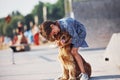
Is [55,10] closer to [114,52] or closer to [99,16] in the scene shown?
[99,16]

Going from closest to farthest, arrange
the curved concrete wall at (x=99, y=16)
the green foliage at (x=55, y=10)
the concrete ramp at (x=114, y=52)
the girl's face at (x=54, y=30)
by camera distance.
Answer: the girl's face at (x=54, y=30) → the concrete ramp at (x=114, y=52) → the curved concrete wall at (x=99, y=16) → the green foliage at (x=55, y=10)

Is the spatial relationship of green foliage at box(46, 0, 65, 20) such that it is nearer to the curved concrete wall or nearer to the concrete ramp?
the curved concrete wall

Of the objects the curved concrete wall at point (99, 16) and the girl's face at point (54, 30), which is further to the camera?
the curved concrete wall at point (99, 16)

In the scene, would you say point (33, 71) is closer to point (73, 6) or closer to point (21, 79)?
point (21, 79)

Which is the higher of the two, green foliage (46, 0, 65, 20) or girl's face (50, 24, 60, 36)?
girl's face (50, 24, 60, 36)

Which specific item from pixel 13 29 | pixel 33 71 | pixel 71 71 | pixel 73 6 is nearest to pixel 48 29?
pixel 71 71

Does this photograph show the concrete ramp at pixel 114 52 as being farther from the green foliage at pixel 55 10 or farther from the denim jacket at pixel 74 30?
the green foliage at pixel 55 10

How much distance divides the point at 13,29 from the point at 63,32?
68.7 feet

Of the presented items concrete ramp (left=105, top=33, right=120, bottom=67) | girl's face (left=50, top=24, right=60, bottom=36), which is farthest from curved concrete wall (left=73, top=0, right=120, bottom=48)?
girl's face (left=50, top=24, right=60, bottom=36)

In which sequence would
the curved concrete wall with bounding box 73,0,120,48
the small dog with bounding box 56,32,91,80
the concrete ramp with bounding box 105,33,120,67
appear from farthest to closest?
the curved concrete wall with bounding box 73,0,120,48, the concrete ramp with bounding box 105,33,120,67, the small dog with bounding box 56,32,91,80

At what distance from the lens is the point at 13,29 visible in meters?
25.9

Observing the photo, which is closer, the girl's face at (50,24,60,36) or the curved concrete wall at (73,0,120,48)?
the girl's face at (50,24,60,36)

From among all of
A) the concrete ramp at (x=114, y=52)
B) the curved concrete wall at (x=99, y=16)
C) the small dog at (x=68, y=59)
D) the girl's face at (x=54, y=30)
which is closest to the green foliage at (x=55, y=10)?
the curved concrete wall at (x=99, y=16)

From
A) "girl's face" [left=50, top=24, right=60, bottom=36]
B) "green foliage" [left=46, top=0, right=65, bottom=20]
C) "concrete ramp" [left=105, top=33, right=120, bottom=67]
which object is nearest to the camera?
"girl's face" [left=50, top=24, right=60, bottom=36]
